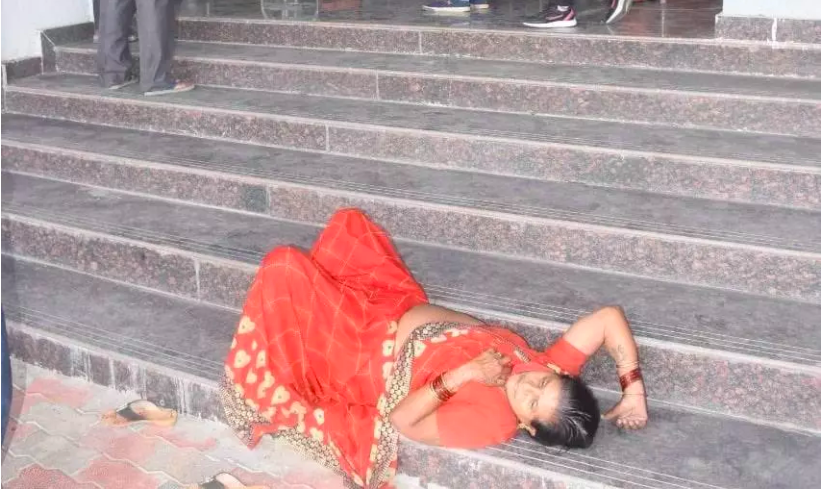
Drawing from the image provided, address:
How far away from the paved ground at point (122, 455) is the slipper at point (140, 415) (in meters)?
0.03

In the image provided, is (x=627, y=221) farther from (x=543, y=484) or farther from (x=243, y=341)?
(x=243, y=341)

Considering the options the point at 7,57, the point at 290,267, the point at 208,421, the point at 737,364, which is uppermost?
the point at 7,57

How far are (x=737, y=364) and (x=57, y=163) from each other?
A: 333 centimetres

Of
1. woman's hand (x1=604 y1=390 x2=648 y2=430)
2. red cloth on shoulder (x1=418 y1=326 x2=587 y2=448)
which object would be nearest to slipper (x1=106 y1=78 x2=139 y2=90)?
red cloth on shoulder (x1=418 y1=326 x2=587 y2=448)

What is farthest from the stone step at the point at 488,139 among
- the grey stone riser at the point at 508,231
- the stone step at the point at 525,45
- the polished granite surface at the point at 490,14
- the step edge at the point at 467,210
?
the polished granite surface at the point at 490,14

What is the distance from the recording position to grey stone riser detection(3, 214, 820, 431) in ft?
9.52

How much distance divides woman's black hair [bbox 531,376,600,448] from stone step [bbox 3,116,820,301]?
36.4 inches

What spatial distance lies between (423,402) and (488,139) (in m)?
1.64

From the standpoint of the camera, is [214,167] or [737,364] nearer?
[737,364]

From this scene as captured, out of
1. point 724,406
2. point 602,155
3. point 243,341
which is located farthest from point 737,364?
point 243,341

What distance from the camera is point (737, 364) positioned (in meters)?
2.92

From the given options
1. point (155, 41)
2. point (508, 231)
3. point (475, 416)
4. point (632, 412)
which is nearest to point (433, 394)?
point (475, 416)

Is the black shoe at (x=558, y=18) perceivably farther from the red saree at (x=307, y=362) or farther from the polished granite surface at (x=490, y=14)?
the red saree at (x=307, y=362)

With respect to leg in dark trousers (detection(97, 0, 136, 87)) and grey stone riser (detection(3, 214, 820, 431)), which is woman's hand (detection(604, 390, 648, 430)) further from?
leg in dark trousers (detection(97, 0, 136, 87))
